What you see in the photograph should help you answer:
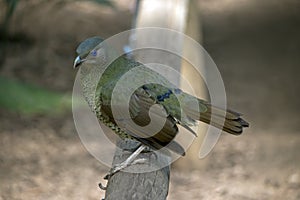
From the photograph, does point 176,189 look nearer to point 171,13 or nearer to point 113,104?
point 171,13

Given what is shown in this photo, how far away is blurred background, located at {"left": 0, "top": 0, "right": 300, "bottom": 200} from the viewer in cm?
643

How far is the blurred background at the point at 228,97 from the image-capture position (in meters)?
6.43

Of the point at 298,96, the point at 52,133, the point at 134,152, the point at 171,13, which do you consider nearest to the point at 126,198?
the point at 134,152

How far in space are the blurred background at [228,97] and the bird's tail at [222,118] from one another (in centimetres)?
137

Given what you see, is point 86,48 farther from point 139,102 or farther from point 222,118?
point 222,118

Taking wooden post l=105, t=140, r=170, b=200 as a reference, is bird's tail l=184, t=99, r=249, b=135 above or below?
above

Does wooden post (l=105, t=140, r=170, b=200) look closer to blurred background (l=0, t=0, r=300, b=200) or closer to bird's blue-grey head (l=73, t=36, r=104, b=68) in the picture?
bird's blue-grey head (l=73, t=36, r=104, b=68)

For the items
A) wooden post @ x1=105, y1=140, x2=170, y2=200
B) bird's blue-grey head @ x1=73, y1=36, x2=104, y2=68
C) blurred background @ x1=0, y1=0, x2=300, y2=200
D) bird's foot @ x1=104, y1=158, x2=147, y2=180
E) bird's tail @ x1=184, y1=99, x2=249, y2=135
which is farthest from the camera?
blurred background @ x1=0, y1=0, x2=300, y2=200

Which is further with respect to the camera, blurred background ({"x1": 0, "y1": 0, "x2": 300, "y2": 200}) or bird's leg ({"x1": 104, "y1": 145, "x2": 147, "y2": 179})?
blurred background ({"x1": 0, "y1": 0, "x2": 300, "y2": 200})

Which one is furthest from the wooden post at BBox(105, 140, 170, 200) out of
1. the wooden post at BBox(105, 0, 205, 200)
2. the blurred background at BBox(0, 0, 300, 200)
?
the blurred background at BBox(0, 0, 300, 200)

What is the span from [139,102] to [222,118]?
18.5 inches

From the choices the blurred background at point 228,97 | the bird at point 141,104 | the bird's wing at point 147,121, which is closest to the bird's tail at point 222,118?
the bird at point 141,104

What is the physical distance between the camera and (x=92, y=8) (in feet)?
34.7

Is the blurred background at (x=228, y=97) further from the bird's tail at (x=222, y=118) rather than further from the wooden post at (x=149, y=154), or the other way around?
the bird's tail at (x=222, y=118)
